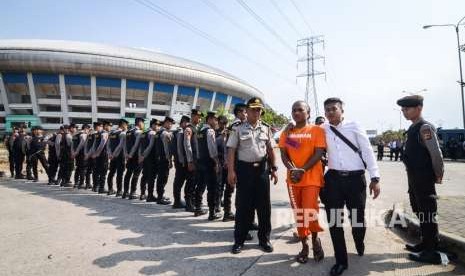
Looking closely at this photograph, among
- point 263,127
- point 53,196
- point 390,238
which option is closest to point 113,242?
point 263,127

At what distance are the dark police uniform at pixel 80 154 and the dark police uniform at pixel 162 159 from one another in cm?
357

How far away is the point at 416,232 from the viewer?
485 centimetres

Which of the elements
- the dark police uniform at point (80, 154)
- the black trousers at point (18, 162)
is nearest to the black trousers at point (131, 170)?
the dark police uniform at point (80, 154)

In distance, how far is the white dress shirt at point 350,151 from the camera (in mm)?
3635

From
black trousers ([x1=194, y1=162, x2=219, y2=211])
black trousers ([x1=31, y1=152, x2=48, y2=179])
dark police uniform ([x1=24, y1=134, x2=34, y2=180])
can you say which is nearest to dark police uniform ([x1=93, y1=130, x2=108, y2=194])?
black trousers ([x1=31, y1=152, x2=48, y2=179])

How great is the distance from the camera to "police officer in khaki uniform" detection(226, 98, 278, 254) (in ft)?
14.1

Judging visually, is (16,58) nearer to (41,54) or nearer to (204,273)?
(41,54)

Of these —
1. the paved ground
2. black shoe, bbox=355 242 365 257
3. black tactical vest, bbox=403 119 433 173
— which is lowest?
the paved ground

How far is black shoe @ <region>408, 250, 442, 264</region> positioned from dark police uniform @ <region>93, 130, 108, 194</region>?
24.8 feet

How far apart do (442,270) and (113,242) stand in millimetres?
3885

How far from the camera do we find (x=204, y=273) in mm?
3436

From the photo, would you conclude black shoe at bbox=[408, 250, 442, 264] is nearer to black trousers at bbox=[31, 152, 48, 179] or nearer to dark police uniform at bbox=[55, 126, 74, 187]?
dark police uniform at bbox=[55, 126, 74, 187]

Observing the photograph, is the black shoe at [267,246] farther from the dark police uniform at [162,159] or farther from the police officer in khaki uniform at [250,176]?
the dark police uniform at [162,159]

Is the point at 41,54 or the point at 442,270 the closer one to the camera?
the point at 442,270
